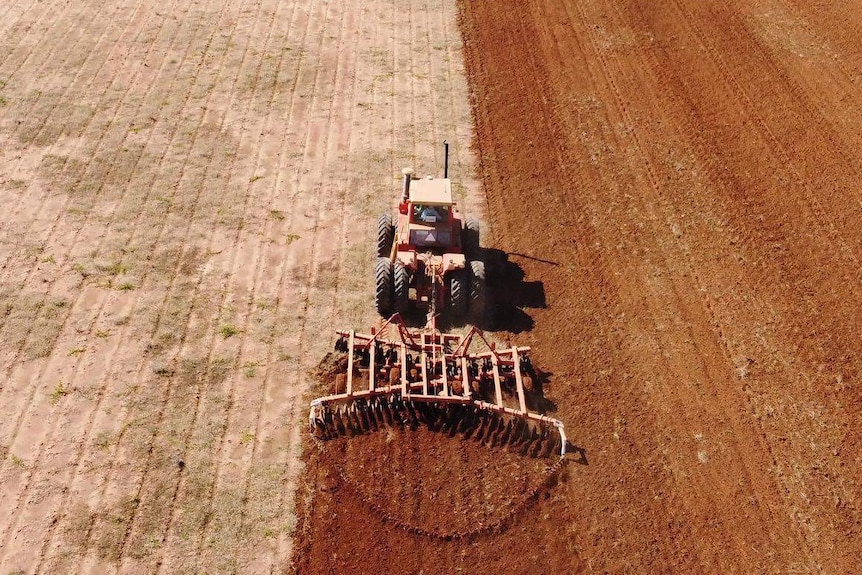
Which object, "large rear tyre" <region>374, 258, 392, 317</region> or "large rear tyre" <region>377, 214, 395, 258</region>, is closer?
"large rear tyre" <region>374, 258, 392, 317</region>

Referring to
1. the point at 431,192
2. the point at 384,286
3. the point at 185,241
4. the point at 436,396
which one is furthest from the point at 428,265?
the point at 185,241

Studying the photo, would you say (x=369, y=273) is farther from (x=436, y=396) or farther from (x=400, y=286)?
(x=436, y=396)

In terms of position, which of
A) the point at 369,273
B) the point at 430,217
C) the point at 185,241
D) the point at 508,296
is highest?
the point at 430,217

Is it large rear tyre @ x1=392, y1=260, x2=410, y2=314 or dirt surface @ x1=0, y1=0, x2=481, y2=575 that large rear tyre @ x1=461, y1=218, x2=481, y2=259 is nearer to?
dirt surface @ x1=0, y1=0, x2=481, y2=575

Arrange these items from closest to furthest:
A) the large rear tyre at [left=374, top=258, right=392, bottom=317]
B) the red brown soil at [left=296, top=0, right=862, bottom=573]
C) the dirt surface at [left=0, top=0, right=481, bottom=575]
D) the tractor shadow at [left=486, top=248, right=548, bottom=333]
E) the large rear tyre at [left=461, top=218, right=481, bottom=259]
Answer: the red brown soil at [left=296, top=0, right=862, bottom=573], the dirt surface at [left=0, top=0, right=481, bottom=575], the large rear tyre at [left=374, top=258, right=392, bottom=317], the tractor shadow at [left=486, top=248, right=548, bottom=333], the large rear tyre at [left=461, top=218, right=481, bottom=259]

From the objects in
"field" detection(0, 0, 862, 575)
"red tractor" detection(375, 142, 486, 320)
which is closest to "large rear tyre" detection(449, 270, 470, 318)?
"red tractor" detection(375, 142, 486, 320)

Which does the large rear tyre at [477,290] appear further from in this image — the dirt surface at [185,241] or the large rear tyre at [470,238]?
the dirt surface at [185,241]

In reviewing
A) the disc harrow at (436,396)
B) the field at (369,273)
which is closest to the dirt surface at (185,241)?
the field at (369,273)
